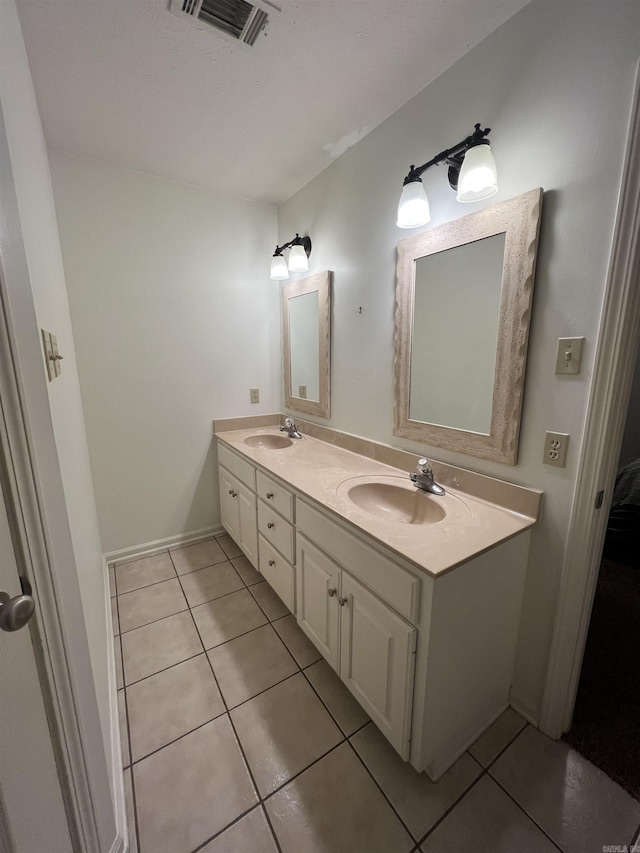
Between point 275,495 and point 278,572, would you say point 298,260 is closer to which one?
point 275,495

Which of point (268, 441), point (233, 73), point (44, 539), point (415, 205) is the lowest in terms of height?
point (268, 441)

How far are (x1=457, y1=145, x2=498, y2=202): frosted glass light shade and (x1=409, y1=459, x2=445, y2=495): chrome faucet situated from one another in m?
0.96

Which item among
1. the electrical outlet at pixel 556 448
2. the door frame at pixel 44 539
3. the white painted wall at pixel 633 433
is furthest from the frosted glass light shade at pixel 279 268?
the white painted wall at pixel 633 433

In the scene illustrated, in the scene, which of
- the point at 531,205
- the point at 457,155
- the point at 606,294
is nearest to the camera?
the point at 606,294

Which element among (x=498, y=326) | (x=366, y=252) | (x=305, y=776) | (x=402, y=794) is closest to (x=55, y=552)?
(x=305, y=776)

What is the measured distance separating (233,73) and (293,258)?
84 cm

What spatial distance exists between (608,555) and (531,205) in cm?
229

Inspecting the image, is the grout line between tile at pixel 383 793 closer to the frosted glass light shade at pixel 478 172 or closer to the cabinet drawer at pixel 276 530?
the cabinet drawer at pixel 276 530

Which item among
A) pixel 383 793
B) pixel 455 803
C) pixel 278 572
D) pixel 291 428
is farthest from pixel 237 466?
pixel 455 803

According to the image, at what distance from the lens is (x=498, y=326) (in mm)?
1186

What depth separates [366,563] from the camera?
3.54 ft

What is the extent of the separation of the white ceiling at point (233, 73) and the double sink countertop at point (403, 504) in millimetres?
1507

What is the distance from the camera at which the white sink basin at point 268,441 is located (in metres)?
2.24

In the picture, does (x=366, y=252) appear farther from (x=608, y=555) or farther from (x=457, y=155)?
(x=608, y=555)
